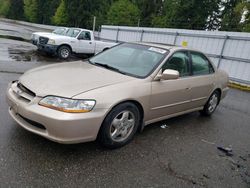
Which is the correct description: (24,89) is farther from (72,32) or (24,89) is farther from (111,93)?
(72,32)

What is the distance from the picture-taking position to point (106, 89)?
3.09m

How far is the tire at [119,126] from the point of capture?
3.15 m

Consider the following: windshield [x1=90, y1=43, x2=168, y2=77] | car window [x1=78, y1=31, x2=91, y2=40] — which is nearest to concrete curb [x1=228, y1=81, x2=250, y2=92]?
windshield [x1=90, y1=43, x2=168, y2=77]

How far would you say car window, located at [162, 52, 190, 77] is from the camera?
160 inches

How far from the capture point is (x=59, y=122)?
2.72 meters

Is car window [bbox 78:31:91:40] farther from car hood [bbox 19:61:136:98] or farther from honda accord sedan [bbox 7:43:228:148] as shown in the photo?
car hood [bbox 19:61:136:98]

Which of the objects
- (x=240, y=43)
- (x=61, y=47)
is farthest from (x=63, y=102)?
(x=240, y=43)

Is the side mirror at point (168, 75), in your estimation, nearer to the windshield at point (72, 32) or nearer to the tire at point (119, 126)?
the tire at point (119, 126)

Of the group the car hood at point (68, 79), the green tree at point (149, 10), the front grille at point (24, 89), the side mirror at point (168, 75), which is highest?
the green tree at point (149, 10)

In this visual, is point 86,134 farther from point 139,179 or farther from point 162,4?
point 162,4

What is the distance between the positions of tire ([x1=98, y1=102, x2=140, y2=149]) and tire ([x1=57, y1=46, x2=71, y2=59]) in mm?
9365

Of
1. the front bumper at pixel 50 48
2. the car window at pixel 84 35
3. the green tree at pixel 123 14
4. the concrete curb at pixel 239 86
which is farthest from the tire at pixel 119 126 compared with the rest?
the green tree at pixel 123 14

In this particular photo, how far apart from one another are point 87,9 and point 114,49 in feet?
147

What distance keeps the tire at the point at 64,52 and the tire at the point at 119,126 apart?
9.37m
